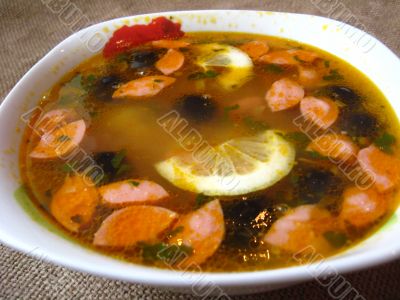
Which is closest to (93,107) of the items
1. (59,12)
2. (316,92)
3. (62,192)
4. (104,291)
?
(62,192)

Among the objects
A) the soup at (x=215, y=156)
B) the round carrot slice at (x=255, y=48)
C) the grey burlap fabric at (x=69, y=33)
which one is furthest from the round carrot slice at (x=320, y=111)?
the grey burlap fabric at (x=69, y=33)

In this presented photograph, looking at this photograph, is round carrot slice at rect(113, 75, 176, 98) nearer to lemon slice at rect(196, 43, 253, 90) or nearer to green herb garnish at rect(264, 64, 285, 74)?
lemon slice at rect(196, 43, 253, 90)

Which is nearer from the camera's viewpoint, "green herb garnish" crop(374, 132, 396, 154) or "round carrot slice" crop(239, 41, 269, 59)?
"green herb garnish" crop(374, 132, 396, 154)

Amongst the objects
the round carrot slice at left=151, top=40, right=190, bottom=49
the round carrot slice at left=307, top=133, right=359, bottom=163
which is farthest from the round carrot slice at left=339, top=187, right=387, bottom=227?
the round carrot slice at left=151, top=40, right=190, bottom=49

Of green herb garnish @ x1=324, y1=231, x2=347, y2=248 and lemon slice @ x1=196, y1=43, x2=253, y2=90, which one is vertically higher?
lemon slice @ x1=196, y1=43, x2=253, y2=90

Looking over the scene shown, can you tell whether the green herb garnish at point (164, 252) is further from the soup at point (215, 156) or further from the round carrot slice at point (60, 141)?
the round carrot slice at point (60, 141)
